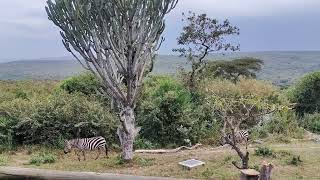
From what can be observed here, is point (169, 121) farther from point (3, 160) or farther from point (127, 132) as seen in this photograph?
point (3, 160)

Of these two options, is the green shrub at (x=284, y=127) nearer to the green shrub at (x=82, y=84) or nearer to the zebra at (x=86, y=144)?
the zebra at (x=86, y=144)

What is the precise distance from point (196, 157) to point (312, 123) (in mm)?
10726

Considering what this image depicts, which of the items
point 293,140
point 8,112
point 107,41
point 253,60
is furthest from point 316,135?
point 253,60

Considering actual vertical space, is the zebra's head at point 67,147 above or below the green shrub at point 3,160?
above

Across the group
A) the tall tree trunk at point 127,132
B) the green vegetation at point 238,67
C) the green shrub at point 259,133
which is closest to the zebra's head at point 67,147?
the tall tree trunk at point 127,132

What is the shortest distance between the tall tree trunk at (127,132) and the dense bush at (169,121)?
3692mm

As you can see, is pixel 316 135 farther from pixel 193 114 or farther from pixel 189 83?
pixel 189 83

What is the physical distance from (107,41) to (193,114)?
6.79 meters

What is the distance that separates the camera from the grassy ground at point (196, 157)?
655 inches

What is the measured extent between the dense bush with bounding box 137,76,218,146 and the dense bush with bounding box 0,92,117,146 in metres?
1.44

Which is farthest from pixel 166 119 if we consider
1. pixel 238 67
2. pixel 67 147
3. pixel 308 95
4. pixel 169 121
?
pixel 238 67

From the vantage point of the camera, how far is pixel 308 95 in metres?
32.8

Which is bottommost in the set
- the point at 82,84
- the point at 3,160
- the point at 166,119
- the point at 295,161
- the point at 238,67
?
the point at 3,160

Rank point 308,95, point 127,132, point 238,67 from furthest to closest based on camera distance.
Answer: point 238,67
point 308,95
point 127,132
